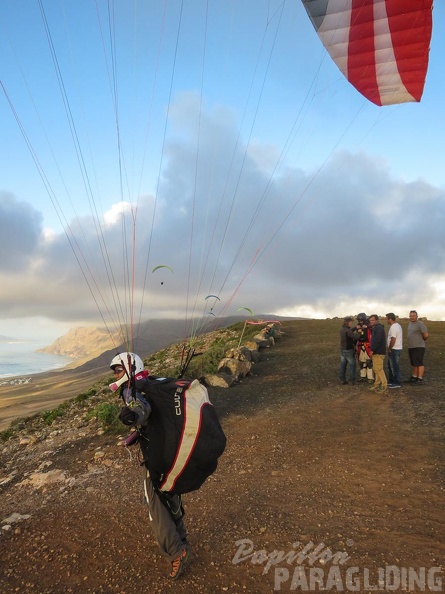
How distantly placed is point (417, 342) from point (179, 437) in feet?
33.7

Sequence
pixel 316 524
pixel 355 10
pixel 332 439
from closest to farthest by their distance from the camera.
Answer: pixel 316 524 < pixel 332 439 < pixel 355 10

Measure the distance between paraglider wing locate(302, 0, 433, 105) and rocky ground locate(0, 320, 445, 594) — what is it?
855 centimetres

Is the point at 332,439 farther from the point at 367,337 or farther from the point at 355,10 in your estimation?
the point at 355,10

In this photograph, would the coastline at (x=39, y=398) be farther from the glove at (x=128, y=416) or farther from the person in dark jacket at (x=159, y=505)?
the glove at (x=128, y=416)

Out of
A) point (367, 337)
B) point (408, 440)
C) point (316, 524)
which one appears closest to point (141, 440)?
point (316, 524)

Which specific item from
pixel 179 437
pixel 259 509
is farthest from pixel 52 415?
pixel 179 437

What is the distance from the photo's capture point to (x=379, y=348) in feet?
37.2

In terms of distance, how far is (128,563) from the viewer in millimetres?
4426

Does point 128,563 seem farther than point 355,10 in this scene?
No

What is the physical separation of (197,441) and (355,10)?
1135cm

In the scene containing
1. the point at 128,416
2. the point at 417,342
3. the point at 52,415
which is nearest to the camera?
the point at 128,416

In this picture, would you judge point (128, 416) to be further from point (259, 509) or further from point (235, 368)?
point (235, 368)

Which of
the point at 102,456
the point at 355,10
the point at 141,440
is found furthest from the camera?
the point at 355,10

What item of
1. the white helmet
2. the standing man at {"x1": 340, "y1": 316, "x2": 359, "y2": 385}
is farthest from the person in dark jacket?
the standing man at {"x1": 340, "y1": 316, "x2": 359, "y2": 385}
